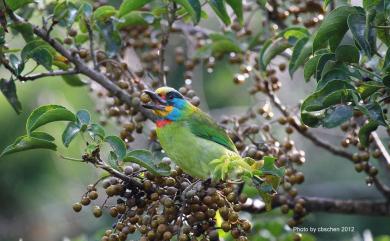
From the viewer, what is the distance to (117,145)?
9.04ft

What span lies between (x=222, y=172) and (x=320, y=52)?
0.64m

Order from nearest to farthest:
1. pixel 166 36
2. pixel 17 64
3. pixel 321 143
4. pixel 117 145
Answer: pixel 117 145 < pixel 17 64 < pixel 166 36 < pixel 321 143

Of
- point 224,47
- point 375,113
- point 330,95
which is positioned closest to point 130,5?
point 224,47

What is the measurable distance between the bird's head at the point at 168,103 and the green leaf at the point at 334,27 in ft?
2.79

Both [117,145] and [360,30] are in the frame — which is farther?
[117,145]

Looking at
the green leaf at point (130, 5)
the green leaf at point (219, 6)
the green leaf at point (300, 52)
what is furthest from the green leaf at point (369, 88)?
the green leaf at point (130, 5)

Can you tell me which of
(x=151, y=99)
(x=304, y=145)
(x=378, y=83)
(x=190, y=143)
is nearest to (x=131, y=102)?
(x=151, y=99)

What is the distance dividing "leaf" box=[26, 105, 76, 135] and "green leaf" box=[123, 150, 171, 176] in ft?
0.84

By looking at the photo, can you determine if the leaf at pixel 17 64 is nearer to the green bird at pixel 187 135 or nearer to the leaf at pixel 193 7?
the green bird at pixel 187 135

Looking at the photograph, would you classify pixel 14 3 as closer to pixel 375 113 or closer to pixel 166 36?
pixel 166 36

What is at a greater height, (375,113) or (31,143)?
(375,113)

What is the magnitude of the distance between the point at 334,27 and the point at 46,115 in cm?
107

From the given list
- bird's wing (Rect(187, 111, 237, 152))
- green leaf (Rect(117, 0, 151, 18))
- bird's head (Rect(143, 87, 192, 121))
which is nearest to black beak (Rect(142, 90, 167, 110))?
bird's head (Rect(143, 87, 192, 121))

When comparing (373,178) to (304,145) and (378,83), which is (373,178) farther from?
(304,145)
